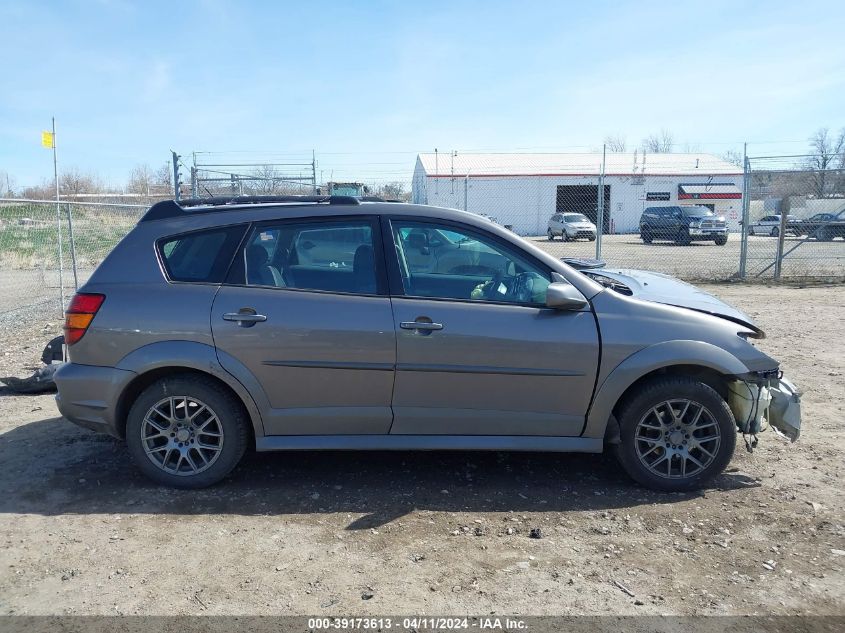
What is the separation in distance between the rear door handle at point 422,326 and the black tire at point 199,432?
1.20 meters

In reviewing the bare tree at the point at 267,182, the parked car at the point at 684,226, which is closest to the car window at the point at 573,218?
the parked car at the point at 684,226

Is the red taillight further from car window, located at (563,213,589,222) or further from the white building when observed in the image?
the white building

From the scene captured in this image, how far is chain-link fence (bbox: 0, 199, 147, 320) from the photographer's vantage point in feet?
35.6

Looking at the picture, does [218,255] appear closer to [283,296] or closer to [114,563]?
[283,296]

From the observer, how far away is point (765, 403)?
4.18 metres

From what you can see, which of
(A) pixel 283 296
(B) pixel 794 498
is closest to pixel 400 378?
(A) pixel 283 296

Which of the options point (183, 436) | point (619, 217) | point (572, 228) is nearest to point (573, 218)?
point (572, 228)

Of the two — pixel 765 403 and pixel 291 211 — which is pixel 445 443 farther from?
pixel 765 403

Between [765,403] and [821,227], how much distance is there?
11600 mm

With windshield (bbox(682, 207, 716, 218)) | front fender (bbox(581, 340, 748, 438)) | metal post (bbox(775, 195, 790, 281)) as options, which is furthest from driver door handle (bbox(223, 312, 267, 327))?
windshield (bbox(682, 207, 716, 218))

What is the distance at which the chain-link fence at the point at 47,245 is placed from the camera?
1085 centimetres

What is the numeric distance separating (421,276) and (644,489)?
1.97m

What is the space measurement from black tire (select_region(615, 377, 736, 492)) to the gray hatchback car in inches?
0.4

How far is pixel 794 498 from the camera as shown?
13.4 ft
